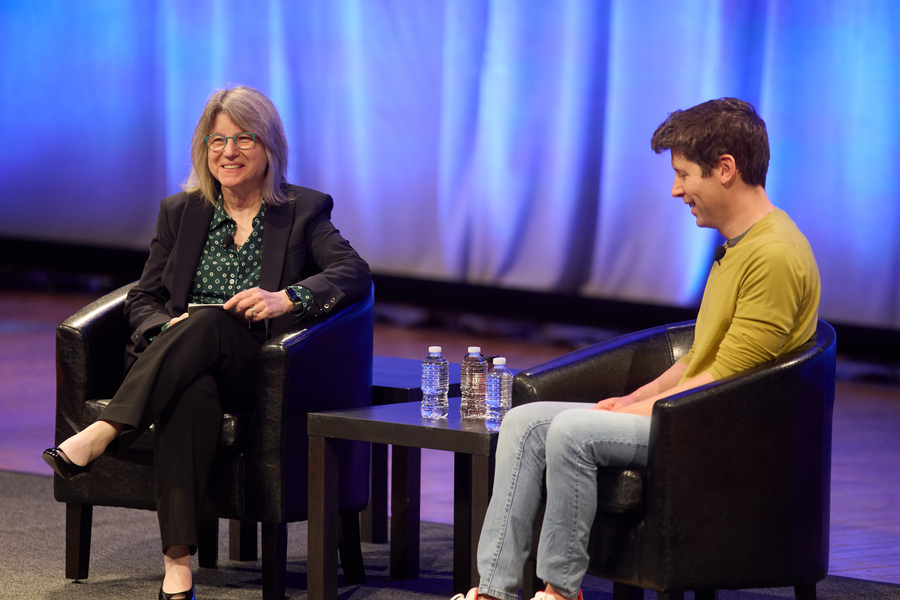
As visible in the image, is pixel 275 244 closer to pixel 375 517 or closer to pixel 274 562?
pixel 274 562

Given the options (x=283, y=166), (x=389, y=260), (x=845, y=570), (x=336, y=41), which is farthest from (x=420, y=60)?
(x=845, y=570)

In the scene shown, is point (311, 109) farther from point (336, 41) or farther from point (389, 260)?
point (389, 260)

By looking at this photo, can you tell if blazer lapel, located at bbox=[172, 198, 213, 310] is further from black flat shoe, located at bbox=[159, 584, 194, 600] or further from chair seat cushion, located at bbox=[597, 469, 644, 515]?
chair seat cushion, located at bbox=[597, 469, 644, 515]

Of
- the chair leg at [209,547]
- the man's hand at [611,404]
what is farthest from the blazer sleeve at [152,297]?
the man's hand at [611,404]

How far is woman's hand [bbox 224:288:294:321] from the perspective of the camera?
8.84ft

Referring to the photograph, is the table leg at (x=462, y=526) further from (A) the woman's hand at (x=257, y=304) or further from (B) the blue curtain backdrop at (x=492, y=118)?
(B) the blue curtain backdrop at (x=492, y=118)

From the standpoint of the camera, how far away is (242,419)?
2.67m

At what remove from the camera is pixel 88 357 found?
286 cm

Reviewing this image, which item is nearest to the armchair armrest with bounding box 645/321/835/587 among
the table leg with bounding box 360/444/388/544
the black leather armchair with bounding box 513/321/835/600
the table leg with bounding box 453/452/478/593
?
the black leather armchair with bounding box 513/321/835/600

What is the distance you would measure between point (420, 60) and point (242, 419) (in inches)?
203

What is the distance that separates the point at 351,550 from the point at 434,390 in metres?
0.55

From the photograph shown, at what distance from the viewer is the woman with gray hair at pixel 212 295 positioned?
2.55 m

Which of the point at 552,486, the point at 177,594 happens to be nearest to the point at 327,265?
the point at 177,594

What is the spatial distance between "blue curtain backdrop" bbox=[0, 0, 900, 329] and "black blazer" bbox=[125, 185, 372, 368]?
387cm
